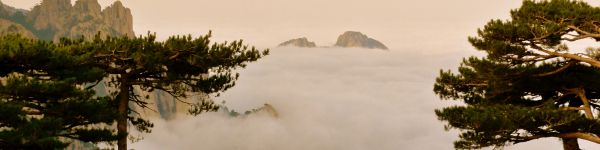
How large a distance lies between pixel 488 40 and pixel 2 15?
668 ft

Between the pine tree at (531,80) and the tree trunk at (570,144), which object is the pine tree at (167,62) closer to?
the pine tree at (531,80)

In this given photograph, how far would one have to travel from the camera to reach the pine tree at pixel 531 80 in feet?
48.8

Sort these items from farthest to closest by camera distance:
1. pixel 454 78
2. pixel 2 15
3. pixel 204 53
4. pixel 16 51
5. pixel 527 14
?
pixel 2 15, pixel 454 78, pixel 204 53, pixel 527 14, pixel 16 51

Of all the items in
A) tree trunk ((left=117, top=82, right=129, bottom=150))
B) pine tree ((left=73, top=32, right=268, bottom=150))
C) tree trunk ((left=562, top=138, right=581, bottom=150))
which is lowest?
tree trunk ((left=562, top=138, right=581, bottom=150))

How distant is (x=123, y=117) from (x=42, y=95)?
3882 millimetres

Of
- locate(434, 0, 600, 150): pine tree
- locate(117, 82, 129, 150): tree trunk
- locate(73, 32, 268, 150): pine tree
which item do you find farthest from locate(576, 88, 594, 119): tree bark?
locate(117, 82, 129, 150): tree trunk

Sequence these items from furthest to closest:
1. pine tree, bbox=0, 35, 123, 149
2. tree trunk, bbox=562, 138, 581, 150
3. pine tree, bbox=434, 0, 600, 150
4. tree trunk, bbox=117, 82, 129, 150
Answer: tree trunk, bbox=562, 138, 581, 150
tree trunk, bbox=117, 82, 129, 150
pine tree, bbox=434, 0, 600, 150
pine tree, bbox=0, 35, 123, 149

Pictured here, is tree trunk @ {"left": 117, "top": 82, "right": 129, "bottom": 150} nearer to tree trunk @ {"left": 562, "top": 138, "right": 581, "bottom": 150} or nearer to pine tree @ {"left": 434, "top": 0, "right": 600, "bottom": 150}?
pine tree @ {"left": 434, "top": 0, "right": 600, "bottom": 150}

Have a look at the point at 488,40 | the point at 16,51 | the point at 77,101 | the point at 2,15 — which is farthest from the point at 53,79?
the point at 2,15

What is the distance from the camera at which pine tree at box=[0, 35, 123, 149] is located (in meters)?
12.7

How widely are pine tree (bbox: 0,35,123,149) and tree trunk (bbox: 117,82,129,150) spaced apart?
157 cm

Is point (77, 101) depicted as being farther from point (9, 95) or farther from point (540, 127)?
point (540, 127)

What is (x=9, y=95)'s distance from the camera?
43.7 feet

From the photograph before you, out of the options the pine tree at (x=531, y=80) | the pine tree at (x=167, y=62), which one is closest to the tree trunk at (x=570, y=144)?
the pine tree at (x=531, y=80)
